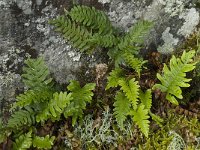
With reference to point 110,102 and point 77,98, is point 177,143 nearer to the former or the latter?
point 110,102

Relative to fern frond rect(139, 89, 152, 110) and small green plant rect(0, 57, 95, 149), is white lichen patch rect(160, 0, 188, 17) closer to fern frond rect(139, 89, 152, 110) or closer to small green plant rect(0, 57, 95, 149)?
fern frond rect(139, 89, 152, 110)

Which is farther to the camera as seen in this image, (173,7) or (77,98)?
(173,7)

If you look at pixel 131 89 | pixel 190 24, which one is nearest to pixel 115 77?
pixel 131 89

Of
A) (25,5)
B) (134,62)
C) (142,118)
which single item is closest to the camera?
(142,118)

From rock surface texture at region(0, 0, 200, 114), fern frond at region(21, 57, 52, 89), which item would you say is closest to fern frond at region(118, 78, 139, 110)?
rock surface texture at region(0, 0, 200, 114)

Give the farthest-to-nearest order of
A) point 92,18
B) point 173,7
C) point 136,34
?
point 173,7, point 92,18, point 136,34

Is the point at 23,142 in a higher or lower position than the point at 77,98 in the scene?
lower

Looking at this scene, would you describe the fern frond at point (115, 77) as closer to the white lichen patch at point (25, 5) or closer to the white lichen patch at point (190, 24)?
the white lichen patch at point (190, 24)
